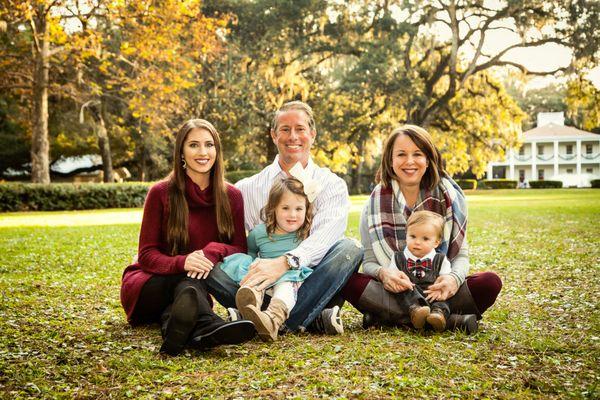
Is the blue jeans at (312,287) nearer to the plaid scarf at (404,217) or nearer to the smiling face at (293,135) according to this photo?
the plaid scarf at (404,217)

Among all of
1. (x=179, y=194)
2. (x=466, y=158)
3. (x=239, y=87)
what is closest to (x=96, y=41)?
(x=239, y=87)

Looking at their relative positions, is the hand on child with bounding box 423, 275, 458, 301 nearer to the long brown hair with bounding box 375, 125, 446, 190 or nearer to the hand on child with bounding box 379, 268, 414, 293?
the hand on child with bounding box 379, 268, 414, 293

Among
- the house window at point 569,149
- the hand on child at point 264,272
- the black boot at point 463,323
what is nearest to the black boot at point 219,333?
the hand on child at point 264,272

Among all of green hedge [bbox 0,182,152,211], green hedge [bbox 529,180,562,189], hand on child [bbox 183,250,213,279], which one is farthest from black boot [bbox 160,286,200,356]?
green hedge [bbox 529,180,562,189]

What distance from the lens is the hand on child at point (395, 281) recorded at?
3.96m

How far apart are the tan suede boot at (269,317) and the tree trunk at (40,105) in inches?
708

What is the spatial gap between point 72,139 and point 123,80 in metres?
14.2

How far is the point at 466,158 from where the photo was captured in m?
32.2

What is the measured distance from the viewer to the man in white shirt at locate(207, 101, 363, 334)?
4023mm

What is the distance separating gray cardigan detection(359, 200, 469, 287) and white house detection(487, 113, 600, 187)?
2178 inches

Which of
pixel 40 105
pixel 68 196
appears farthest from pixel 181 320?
pixel 68 196

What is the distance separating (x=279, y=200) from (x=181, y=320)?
1.14m

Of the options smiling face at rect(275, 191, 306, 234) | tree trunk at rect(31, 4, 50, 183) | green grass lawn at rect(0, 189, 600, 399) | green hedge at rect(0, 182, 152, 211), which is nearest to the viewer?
green grass lawn at rect(0, 189, 600, 399)

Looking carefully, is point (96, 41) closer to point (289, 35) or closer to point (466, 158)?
point (289, 35)
